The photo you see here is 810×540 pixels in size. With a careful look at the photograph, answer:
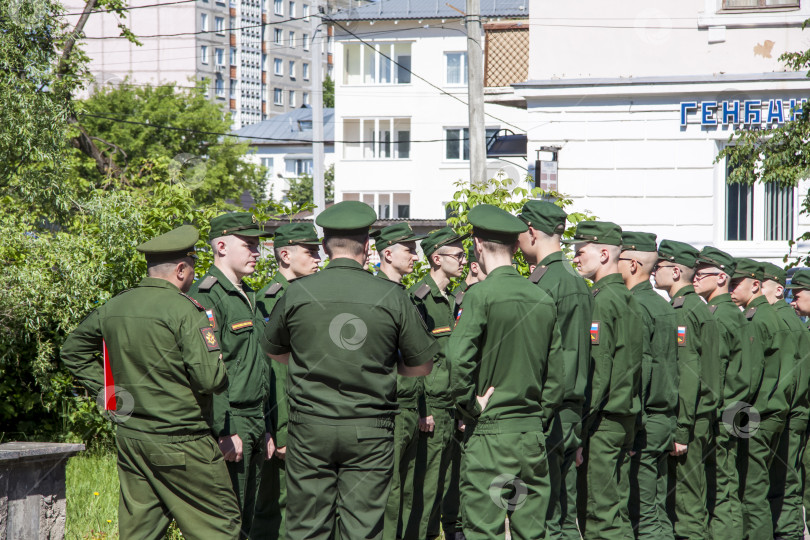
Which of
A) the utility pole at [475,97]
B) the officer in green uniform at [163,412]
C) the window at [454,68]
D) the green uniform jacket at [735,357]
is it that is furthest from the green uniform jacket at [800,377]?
Result: the window at [454,68]

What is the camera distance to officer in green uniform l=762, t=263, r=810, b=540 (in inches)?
324

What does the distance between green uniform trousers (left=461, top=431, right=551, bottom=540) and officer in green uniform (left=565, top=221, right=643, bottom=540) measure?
1.12 meters

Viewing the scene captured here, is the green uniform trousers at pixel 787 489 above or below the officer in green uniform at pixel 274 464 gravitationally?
below

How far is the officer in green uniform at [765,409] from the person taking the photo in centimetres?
794

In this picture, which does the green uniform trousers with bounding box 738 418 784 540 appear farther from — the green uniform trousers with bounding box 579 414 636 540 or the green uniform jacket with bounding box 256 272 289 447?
the green uniform jacket with bounding box 256 272 289 447

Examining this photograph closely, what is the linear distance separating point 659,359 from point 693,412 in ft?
2.36

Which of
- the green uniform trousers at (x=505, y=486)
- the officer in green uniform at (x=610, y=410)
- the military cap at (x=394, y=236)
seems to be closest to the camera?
the green uniform trousers at (x=505, y=486)

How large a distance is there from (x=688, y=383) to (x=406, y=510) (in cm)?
250

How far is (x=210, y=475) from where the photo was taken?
17.3ft

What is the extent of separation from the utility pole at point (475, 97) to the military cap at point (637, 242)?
28.4ft

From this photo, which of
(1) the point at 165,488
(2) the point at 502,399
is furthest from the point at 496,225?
(1) the point at 165,488

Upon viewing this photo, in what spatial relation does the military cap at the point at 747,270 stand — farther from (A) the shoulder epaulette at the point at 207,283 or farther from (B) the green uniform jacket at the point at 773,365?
(A) the shoulder epaulette at the point at 207,283

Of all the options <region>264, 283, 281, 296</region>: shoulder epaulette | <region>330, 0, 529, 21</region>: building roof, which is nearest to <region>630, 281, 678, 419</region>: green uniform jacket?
<region>264, 283, 281, 296</region>: shoulder epaulette

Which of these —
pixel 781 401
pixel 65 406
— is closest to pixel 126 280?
pixel 65 406
